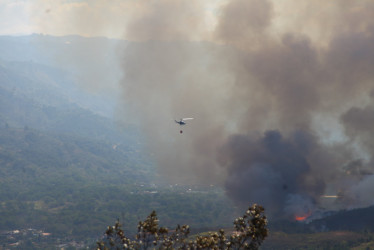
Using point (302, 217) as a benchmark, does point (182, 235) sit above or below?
below

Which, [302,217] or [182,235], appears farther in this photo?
[302,217]

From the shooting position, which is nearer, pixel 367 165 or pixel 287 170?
pixel 287 170

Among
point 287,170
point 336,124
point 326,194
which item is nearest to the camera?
point 287,170

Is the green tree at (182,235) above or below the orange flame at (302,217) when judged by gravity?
below

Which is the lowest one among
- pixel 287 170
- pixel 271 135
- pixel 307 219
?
pixel 307 219

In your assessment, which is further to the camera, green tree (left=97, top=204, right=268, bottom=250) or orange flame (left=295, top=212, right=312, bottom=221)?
orange flame (left=295, top=212, right=312, bottom=221)

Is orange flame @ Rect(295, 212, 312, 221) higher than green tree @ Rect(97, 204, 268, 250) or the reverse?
higher

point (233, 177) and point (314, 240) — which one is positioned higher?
point (233, 177)

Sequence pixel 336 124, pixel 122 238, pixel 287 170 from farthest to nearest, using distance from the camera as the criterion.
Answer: pixel 336 124 < pixel 287 170 < pixel 122 238

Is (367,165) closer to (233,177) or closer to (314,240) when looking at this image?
(314,240)

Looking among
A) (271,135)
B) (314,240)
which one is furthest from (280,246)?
(271,135)
